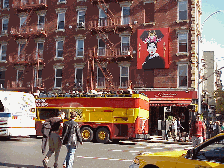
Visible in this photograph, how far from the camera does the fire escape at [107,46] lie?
28062 mm

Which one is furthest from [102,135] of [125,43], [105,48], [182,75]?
[125,43]

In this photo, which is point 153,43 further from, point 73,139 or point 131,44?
point 73,139

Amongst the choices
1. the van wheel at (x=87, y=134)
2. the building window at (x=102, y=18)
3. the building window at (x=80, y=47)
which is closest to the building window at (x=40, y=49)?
the building window at (x=80, y=47)

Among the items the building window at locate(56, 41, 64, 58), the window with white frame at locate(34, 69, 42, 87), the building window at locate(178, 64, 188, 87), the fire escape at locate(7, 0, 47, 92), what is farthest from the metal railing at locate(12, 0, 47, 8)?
the building window at locate(178, 64, 188, 87)

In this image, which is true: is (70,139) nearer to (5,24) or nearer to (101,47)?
(101,47)

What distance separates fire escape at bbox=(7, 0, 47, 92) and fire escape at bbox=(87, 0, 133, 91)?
18.2 feet

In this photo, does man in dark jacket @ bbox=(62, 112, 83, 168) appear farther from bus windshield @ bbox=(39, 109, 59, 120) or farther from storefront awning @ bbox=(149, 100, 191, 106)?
storefront awning @ bbox=(149, 100, 191, 106)

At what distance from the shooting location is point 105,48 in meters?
28.9

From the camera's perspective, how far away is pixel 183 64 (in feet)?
88.0

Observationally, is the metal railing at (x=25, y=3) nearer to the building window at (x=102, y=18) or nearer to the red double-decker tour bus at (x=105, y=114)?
the building window at (x=102, y=18)

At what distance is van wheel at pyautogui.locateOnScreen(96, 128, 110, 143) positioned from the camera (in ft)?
59.4

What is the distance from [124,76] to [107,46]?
343cm

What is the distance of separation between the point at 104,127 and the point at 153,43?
1204 cm

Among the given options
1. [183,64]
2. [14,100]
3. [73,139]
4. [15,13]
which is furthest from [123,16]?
[73,139]
